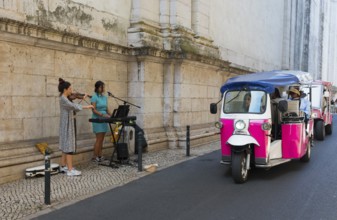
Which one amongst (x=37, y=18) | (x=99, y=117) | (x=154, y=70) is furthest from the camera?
(x=154, y=70)

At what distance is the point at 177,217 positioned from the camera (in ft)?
19.1

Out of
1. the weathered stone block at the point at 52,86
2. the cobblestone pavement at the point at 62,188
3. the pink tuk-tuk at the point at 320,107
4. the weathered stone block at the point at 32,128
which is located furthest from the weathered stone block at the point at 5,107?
the pink tuk-tuk at the point at 320,107

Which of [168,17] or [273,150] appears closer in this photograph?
[273,150]

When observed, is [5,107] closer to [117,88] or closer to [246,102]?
[117,88]

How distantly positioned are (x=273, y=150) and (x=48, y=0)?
5782mm

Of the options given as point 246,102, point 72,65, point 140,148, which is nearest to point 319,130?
point 246,102

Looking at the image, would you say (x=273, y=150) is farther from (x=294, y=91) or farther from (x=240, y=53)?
(x=240, y=53)

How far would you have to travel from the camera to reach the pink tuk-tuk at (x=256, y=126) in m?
8.15

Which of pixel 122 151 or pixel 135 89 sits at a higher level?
pixel 135 89

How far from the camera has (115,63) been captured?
36.6ft

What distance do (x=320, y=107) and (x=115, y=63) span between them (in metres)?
8.87

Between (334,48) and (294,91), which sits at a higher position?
(334,48)

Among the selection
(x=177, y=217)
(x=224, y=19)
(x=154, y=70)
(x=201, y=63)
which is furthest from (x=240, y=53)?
(x=177, y=217)

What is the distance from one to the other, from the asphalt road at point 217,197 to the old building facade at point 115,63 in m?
2.22
